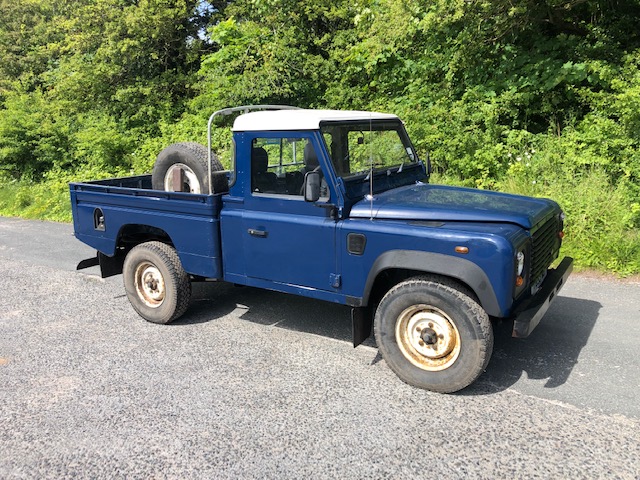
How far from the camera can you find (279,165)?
451 centimetres

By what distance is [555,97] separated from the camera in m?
8.78

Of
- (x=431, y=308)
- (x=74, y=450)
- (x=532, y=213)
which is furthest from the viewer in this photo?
(x=532, y=213)

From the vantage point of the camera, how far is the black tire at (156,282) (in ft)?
16.7

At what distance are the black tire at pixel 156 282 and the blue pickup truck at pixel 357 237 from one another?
14 millimetres

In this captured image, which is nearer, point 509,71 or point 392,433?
point 392,433

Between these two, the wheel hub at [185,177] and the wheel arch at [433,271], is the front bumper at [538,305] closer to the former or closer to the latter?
the wheel arch at [433,271]

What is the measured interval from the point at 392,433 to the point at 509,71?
772 centimetres

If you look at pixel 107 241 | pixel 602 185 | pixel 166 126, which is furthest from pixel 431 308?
pixel 166 126

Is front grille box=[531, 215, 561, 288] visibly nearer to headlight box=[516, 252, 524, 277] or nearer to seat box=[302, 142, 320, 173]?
headlight box=[516, 252, 524, 277]

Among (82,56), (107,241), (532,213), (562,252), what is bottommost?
(562,252)

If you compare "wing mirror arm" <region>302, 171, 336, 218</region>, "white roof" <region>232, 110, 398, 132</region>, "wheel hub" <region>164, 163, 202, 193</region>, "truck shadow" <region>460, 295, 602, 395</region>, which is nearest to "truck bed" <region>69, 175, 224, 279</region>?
"wheel hub" <region>164, 163, 202, 193</region>

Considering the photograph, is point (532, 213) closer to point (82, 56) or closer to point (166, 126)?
point (166, 126)

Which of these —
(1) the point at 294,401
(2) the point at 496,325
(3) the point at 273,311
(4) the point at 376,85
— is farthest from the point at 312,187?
(4) the point at 376,85

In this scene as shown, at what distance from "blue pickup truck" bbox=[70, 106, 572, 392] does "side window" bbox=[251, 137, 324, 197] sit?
0.01m
